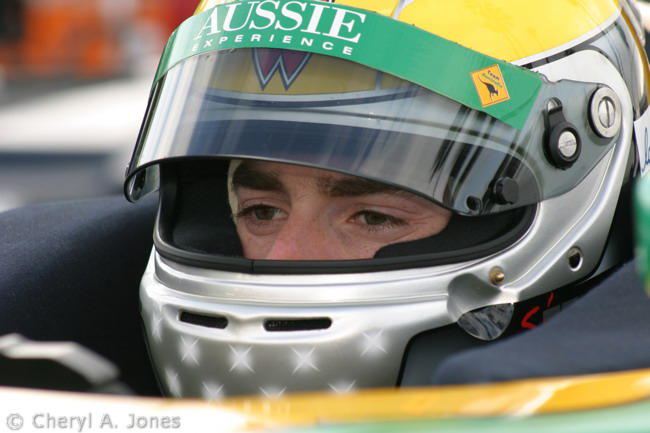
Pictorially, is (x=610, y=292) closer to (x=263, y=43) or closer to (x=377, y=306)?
(x=377, y=306)

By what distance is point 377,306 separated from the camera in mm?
1345

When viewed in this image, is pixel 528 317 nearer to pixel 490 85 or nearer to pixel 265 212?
pixel 490 85

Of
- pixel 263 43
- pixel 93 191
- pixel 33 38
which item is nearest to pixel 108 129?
pixel 93 191

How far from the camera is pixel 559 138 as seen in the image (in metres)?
1.43

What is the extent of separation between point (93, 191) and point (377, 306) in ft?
12.0

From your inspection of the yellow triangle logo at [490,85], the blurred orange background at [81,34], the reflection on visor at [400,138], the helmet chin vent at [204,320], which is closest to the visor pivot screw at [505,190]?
the reflection on visor at [400,138]

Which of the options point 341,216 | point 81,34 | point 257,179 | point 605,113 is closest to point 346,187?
point 341,216

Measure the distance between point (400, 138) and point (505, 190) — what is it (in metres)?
0.17

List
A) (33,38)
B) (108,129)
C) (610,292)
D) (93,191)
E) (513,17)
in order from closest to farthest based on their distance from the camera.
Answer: (610,292) → (513,17) → (93,191) → (108,129) → (33,38)

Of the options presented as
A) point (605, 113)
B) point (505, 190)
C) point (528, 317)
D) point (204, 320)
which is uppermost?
point (605, 113)

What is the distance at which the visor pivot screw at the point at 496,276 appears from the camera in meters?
1.40

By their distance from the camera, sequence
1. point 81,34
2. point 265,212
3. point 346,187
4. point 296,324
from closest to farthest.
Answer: point 296,324, point 346,187, point 265,212, point 81,34

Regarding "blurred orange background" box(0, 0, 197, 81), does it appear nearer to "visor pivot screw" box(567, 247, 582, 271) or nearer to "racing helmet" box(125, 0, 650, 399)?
"racing helmet" box(125, 0, 650, 399)

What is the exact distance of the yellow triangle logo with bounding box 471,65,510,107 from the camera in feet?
4.58
